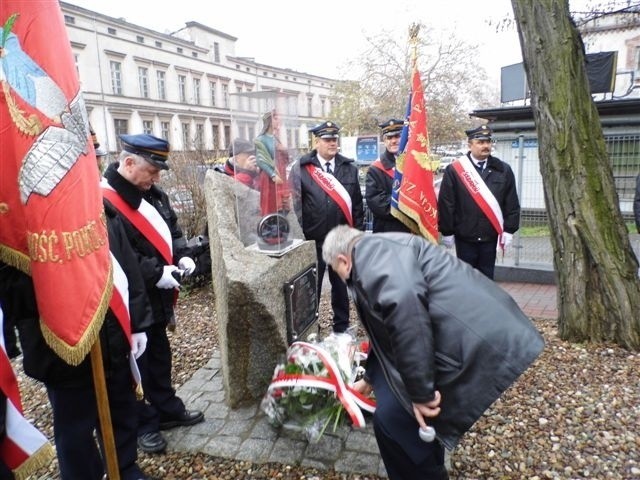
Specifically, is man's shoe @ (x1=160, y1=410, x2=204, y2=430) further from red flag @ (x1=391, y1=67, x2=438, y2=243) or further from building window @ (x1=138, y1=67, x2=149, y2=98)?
building window @ (x1=138, y1=67, x2=149, y2=98)

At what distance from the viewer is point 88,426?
227 centimetres

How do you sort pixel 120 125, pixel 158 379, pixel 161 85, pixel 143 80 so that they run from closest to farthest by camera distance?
pixel 158 379, pixel 120 125, pixel 143 80, pixel 161 85

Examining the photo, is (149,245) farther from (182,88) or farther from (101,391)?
(182,88)

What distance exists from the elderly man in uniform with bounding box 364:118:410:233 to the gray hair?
2.58m

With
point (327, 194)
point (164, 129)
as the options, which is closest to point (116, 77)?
point (164, 129)

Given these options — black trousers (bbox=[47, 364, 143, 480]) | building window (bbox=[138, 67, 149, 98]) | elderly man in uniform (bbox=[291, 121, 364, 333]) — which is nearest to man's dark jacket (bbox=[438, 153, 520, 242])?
elderly man in uniform (bbox=[291, 121, 364, 333])

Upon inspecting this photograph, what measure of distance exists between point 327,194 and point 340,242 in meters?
2.29

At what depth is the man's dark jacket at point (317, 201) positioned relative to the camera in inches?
169

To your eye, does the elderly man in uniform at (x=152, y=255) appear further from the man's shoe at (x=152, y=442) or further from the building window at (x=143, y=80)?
the building window at (x=143, y=80)

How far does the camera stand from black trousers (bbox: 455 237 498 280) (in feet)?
15.4

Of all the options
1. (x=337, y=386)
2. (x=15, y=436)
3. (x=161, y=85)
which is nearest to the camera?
(x=15, y=436)

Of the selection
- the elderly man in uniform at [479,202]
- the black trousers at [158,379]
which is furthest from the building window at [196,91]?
the black trousers at [158,379]

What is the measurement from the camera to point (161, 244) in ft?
9.74

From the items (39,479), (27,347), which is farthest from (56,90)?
(39,479)
